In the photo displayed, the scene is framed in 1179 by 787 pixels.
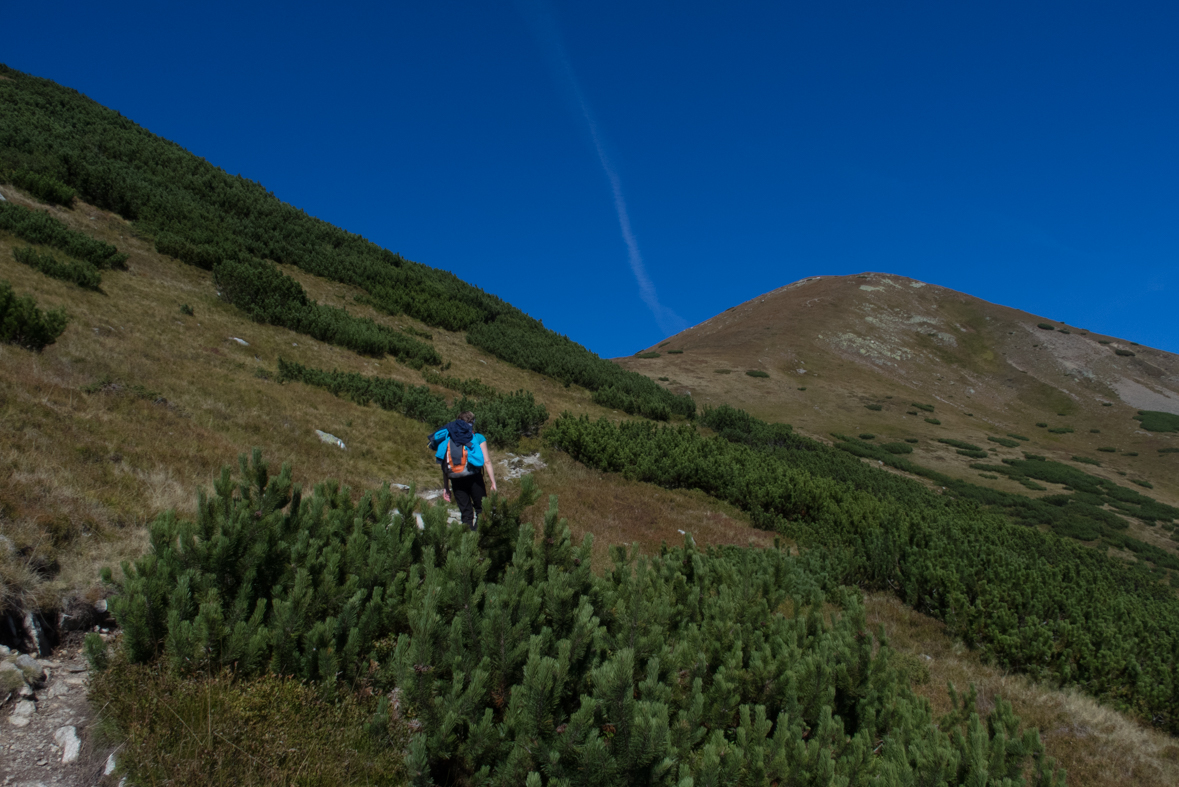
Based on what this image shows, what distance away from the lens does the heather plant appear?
13594 millimetres

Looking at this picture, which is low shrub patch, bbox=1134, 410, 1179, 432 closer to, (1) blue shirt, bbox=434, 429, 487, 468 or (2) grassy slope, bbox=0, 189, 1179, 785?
(2) grassy slope, bbox=0, 189, 1179, 785

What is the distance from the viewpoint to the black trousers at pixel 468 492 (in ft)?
24.8

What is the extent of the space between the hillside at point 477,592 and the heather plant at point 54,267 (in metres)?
0.46

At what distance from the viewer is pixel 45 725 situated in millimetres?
3070

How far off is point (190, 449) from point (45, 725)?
5.04 metres

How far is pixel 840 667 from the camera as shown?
4.25 meters

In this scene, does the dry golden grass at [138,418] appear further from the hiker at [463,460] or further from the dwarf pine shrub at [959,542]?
the dwarf pine shrub at [959,542]

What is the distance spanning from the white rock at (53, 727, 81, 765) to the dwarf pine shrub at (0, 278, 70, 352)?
29.8 ft

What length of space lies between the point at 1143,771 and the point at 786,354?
4925 cm

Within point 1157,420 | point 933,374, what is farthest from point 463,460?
point 1157,420

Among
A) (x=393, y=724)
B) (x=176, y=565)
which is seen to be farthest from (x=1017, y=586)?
(x=176, y=565)

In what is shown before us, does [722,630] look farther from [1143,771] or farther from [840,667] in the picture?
[1143,771]

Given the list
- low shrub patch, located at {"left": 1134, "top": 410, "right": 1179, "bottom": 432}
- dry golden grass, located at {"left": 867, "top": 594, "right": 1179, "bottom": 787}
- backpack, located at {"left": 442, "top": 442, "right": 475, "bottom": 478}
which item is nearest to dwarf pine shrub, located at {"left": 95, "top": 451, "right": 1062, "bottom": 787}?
dry golden grass, located at {"left": 867, "top": 594, "right": 1179, "bottom": 787}

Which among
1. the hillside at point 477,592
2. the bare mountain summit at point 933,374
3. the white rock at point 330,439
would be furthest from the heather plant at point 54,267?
the bare mountain summit at point 933,374
